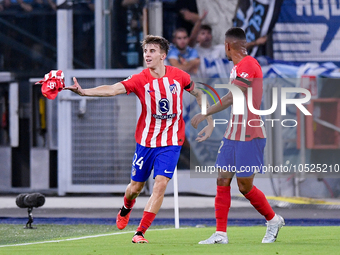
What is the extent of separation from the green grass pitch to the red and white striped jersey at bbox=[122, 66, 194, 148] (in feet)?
3.14

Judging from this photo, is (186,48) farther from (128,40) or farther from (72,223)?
(72,223)

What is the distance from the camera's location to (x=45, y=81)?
18.8ft

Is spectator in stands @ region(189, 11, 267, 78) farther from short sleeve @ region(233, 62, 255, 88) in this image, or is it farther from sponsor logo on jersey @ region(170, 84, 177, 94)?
short sleeve @ region(233, 62, 255, 88)

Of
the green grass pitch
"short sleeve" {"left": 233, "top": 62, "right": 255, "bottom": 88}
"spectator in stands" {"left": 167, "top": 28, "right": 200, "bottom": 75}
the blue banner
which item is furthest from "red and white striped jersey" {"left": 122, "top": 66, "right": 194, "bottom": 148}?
the blue banner

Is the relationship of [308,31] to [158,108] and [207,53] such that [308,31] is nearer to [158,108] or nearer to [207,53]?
[207,53]

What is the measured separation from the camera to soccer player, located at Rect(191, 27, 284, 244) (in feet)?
20.1

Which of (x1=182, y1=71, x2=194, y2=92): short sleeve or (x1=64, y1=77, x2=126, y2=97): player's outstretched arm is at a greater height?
(x1=182, y1=71, x2=194, y2=92): short sleeve

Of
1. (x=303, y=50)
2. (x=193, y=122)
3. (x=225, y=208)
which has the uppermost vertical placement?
(x=303, y=50)

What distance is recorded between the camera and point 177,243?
6332 mm

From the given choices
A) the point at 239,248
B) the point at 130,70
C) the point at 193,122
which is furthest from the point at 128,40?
the point at 239,248

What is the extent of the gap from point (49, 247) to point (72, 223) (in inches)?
159

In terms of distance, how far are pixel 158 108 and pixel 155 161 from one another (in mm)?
486

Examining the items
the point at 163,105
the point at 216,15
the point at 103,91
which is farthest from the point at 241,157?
the point at 216,15

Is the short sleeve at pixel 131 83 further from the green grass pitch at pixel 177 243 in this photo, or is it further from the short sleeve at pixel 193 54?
the short sleeve at pixel 193 54
